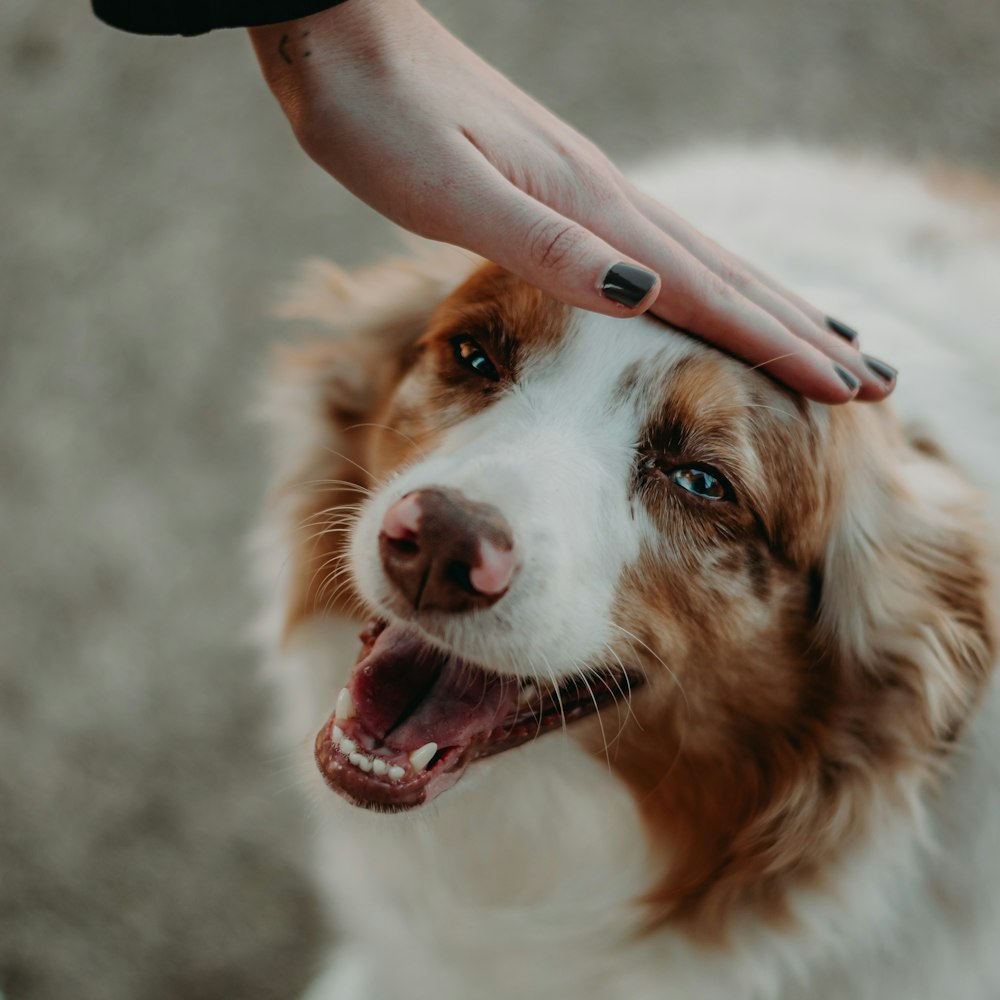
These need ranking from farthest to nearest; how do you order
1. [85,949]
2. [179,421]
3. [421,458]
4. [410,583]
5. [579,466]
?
[179,421]
[85,949]
[421,458]
[579,466]
[410,583]

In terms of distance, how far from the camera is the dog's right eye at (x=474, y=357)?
1880mm

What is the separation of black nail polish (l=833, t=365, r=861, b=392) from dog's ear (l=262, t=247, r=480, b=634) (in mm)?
807

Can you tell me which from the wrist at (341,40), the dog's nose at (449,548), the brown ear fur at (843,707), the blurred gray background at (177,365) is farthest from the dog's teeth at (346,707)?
the blurred gray background at (177,365)

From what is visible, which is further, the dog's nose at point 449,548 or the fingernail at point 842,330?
the fingernail at point 842,330

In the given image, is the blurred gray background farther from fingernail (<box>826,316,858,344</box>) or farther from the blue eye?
the blue eye

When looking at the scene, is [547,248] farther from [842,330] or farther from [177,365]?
[177,365]

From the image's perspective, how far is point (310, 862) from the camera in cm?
290

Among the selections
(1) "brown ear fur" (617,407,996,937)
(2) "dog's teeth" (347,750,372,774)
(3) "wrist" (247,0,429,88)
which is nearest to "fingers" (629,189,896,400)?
(1) "brown ear fur" (617,407,996,937)

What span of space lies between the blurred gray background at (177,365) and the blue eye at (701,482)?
0.94 metres

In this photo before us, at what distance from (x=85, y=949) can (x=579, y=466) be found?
2036 millimetres

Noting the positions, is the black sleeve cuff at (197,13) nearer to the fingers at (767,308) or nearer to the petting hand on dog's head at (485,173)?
the petting hand on dog's head at (485,173)

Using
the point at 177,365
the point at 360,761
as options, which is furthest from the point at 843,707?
the point at 177,365

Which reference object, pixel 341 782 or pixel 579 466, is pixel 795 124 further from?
pixel 341 782

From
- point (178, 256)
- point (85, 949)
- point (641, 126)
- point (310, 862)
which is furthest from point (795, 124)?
point (85, 949)
